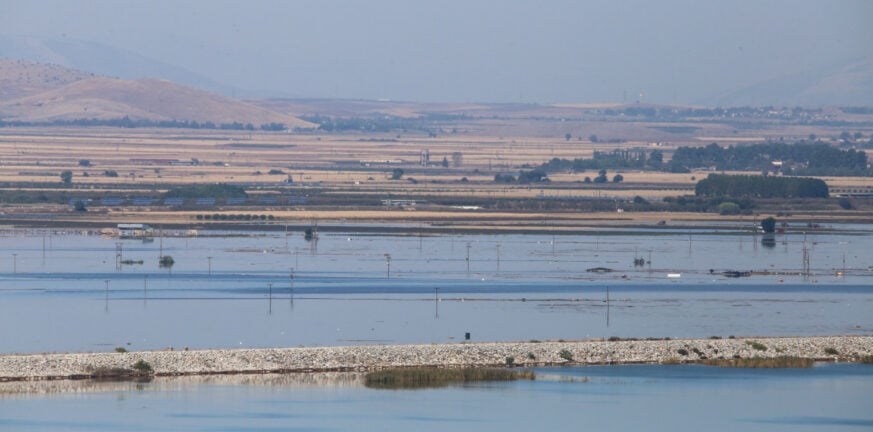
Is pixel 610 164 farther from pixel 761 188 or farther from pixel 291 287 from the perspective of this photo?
pixel 291 287

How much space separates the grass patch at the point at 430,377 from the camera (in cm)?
2855

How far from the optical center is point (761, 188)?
85500 millimetres

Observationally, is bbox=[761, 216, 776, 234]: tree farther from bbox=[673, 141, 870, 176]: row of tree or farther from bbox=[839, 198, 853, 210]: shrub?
bbox=[673, 141, 870, 176]: row of tree

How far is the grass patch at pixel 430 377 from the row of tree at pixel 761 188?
190 feet

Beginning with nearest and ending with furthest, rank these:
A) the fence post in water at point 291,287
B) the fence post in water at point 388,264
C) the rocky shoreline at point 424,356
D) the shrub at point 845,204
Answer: the rocky shoreline at point 424,356
the fence post in water at point 291,287
the fence post in water at point 388,264
the shrub at point 845,204

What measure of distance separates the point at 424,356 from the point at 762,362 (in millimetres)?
6654

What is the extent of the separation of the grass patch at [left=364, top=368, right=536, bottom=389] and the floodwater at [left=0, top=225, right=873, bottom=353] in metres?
3.69

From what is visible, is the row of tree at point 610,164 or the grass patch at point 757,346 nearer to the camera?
the grass patch at point 757,346

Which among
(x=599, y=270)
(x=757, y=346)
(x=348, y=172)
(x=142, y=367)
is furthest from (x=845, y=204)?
(x=142, y=367)

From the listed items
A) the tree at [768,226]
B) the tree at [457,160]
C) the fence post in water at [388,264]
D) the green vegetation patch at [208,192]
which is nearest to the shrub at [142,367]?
the fence post in water at [388,264]

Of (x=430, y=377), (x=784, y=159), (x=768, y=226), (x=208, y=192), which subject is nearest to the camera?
(x=430, y=377)

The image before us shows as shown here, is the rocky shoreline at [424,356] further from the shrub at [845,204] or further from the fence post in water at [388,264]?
the shrub at [845,204]

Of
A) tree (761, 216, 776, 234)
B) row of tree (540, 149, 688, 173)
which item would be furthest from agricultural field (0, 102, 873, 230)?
tree (761, 216, 776, 234)

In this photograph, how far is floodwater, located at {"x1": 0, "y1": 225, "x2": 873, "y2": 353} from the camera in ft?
113
